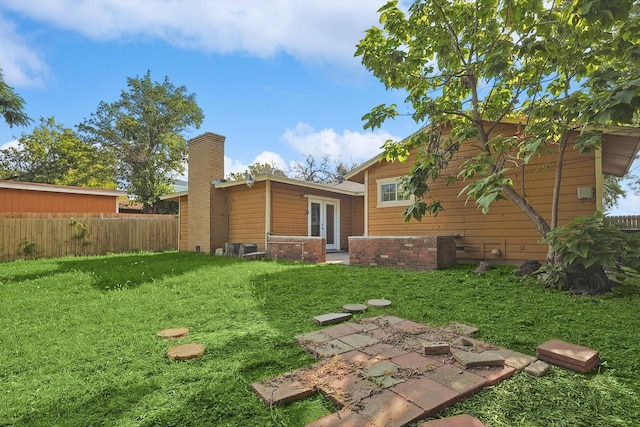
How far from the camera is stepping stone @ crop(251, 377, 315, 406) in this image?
1.87 meters

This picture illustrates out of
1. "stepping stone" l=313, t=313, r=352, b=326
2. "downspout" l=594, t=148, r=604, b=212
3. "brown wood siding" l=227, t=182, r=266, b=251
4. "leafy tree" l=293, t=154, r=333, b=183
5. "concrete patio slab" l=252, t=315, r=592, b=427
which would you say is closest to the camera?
"concrete patio slab" l=252, t=315, r=592, b=427

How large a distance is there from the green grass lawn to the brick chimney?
5.04m

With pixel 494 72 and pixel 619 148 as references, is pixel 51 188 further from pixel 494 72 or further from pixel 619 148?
pixel 619 148

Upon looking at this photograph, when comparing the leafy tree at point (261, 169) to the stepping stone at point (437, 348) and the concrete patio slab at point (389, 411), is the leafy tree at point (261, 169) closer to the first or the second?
the stepping stone at point (437, 348)

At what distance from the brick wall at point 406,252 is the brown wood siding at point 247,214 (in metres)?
3.77

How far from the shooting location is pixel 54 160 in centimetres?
2088

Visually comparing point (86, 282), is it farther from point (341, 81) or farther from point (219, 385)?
point (341, 81)

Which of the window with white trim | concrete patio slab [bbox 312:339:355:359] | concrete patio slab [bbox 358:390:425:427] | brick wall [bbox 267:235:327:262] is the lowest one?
concrete patio slab [bbox 312:339:355:359]

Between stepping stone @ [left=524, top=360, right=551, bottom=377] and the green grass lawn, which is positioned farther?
stepping stone @ [left=524, top=360, right=551, bottom=377]

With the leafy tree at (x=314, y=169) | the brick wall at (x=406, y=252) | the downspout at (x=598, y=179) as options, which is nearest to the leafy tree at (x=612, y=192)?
the leafy tree at (x=314, y=169)

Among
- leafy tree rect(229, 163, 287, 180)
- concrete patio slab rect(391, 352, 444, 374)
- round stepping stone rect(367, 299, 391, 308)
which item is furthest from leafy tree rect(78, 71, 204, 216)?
concrete patio slab rect(391, 352, 444, 374)

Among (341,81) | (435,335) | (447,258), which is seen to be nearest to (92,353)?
(435,335)

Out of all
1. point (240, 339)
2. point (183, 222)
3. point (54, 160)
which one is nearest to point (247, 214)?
point (183, 222)

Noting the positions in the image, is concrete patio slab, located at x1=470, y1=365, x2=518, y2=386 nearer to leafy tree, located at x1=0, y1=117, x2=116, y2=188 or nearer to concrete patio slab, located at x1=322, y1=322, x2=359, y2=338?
concrete patio slab, located at x1=322, y1=322, x2=359, y2=338
